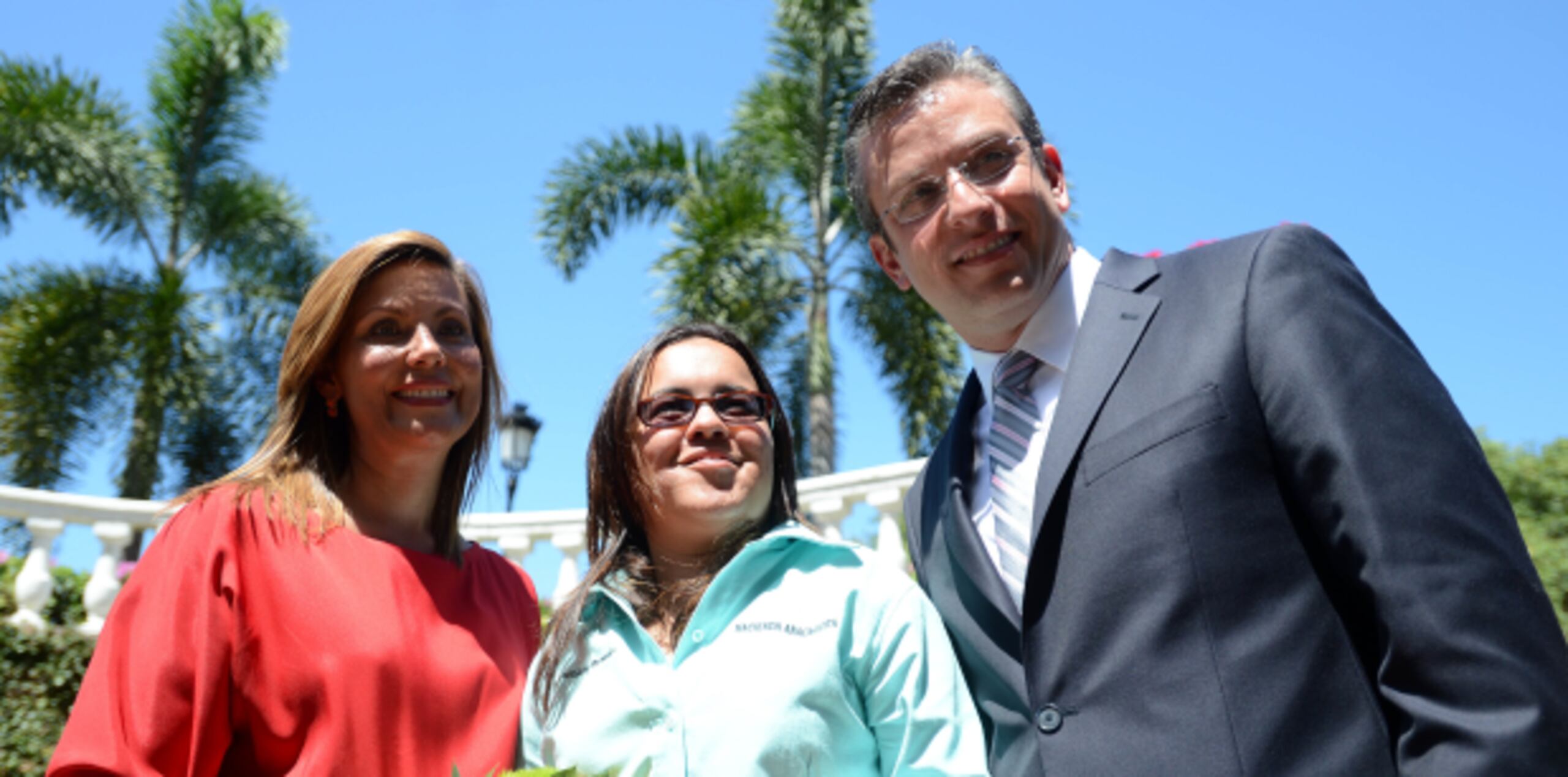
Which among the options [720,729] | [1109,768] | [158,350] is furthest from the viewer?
[158,350]

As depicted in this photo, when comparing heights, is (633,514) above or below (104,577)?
above

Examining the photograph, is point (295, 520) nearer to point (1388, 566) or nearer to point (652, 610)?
point (652, 610)

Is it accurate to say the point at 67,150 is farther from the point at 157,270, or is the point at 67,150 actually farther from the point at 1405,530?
the point at 1405,530

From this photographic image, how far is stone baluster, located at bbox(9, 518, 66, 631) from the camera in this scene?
6.64 metres

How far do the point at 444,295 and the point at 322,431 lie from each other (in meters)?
0.47

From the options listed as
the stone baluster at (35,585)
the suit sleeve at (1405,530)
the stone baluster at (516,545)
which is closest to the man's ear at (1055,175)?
the suit sleeve at (1405,530)

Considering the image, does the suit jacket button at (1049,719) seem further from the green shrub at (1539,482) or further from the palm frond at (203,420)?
the palm frond at (203,420)

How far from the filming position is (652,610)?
2.90m

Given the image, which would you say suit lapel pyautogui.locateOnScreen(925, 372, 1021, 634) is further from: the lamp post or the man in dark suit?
the lamp post

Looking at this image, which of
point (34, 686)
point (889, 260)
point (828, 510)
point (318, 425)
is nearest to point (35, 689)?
point (34, 686)

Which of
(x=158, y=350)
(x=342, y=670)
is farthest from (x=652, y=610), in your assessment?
(x=158, y=350)

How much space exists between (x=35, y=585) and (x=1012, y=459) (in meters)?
6.29

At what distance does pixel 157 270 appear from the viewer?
59.5ft

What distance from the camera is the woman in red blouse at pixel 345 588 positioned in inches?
98.6
